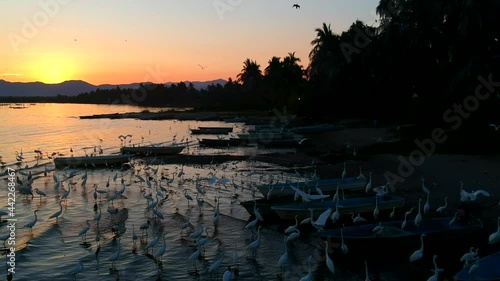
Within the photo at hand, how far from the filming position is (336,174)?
27.2 metres

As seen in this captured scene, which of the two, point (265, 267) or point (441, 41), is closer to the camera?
point (265, 267)

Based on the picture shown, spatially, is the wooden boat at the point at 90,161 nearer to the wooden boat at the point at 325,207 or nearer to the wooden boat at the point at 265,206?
the wooden boat at the point at 265,206

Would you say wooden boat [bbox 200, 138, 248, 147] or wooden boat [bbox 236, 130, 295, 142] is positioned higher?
wooden boat [bbox 236, 130, 295, 142]

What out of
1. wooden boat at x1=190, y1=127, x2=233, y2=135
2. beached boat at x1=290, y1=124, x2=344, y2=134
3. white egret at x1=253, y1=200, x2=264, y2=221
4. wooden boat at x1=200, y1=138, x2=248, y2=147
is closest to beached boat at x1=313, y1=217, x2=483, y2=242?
white egret at x1=253, y1=200, x2=264, y2=221

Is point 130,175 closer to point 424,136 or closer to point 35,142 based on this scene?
point 424,136

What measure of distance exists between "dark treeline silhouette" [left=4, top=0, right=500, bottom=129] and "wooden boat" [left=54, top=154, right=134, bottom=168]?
23736mm

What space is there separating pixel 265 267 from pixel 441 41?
101ft

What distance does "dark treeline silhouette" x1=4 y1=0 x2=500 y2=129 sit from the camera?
33750 millimetres

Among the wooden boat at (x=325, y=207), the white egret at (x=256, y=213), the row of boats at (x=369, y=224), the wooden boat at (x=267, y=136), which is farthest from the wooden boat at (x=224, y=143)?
the wooden boat at (x=325, y=207)

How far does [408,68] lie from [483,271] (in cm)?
3759

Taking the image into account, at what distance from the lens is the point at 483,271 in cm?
1097

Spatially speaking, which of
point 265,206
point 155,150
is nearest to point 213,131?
point 155,150

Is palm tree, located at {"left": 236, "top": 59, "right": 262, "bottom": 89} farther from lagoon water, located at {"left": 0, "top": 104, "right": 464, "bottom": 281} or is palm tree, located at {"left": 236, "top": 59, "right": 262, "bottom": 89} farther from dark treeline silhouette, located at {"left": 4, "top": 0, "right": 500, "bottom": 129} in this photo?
lagoon water, located at {"left": 0, "top": 104, "right": 464, "bottom": 281}

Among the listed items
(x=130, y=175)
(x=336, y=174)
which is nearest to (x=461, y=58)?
(x=336, y=174)
